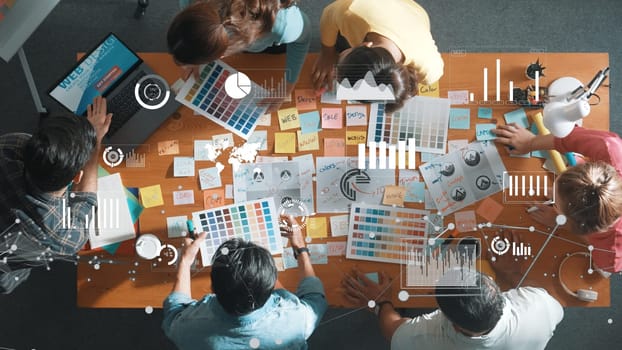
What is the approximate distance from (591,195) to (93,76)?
1.40m

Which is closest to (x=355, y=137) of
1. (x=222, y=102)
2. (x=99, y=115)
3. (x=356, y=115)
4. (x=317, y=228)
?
(x=356, y=115)

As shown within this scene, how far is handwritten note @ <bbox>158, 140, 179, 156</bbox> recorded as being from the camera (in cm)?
153

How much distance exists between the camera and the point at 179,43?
128cm

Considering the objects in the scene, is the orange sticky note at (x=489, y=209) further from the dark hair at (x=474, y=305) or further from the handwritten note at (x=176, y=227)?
the handwritten note at (x=176, y=227)

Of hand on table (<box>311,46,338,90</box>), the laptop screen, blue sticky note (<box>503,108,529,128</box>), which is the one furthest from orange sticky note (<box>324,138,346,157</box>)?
the laptop screen

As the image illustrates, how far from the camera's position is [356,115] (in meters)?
1.51

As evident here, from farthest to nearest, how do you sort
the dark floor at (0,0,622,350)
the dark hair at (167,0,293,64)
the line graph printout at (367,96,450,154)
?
the dark floor at (0,0,622,350), the line graph printout at (367,96,450,154), the dark hair at (167,0,293,64)

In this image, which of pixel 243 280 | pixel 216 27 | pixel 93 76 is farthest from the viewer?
pixel 93 76

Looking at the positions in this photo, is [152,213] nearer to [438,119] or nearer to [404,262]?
[404,262]

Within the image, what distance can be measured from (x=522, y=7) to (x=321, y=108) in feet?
3.48

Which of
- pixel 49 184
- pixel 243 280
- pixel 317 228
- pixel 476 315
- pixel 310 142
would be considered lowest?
pixel 476 315

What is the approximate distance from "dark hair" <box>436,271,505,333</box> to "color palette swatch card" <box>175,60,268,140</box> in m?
0.72

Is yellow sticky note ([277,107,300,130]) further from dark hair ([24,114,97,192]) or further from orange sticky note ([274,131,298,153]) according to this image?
dark hair ([24,114,97,192])

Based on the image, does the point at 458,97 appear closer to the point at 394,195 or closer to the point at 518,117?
the point at 518,117
